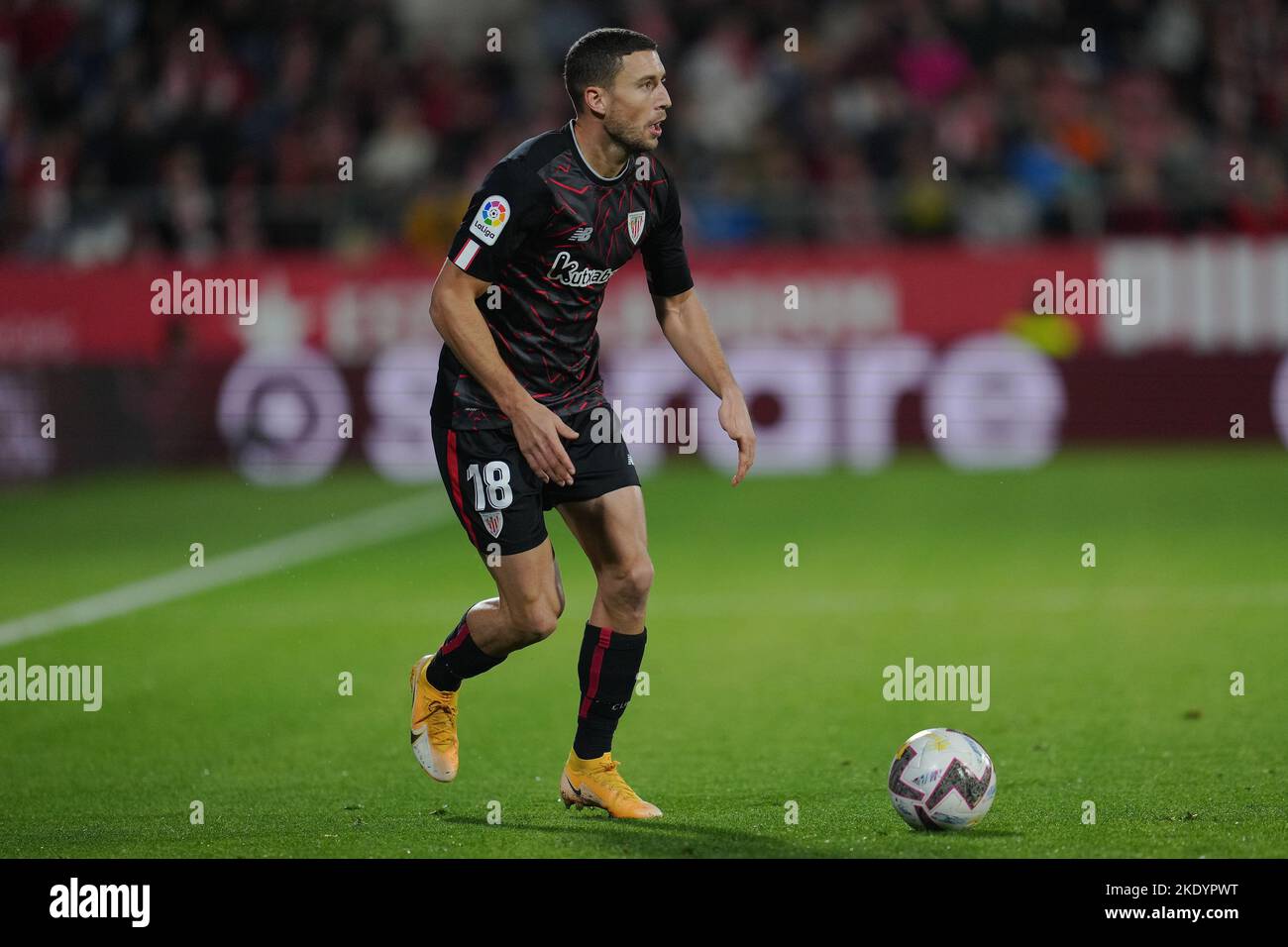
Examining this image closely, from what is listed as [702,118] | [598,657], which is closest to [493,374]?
[598,657]

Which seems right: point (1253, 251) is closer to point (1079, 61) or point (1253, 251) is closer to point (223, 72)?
point (1079, 61)

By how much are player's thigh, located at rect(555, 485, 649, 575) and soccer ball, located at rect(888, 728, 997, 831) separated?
1117 millimetres

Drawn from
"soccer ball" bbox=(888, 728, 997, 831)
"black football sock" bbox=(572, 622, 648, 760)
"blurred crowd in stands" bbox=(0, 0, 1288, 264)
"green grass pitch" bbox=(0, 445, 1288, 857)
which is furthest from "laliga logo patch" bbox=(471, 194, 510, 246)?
"blurred crowd in stands" bbox=(0, 0, 1288, 264)

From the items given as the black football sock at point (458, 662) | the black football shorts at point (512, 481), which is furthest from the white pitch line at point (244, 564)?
the black football shorts at point (512, 481)

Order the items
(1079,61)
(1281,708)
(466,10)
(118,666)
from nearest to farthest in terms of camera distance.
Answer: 1. (1281,708)
2. (118,666)
3. (1079,61)
4. (466,10)

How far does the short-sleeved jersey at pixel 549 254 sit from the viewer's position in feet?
19.4

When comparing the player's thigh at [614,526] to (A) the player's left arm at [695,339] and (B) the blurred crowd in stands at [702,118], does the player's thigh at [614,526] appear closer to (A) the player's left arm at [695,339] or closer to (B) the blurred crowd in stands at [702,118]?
(A) the player's left arm at [695,339]

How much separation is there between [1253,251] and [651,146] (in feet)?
43.9

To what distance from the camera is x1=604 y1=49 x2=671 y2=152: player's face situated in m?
5.94

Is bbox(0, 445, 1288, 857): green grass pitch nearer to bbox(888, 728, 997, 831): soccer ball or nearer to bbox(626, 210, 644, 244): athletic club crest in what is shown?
bbox(888, 728, 997, 831): soccer ball

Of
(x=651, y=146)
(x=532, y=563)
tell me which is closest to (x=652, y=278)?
(x=651, y=146)

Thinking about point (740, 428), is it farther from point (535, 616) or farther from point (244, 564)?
point (244, 564)

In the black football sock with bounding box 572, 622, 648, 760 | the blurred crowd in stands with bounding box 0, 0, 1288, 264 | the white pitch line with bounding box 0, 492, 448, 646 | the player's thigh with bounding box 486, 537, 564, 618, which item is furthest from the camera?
the blurred crowd in stands with bounding box 0, 0, 1288, 264
